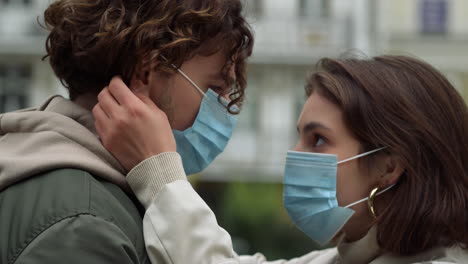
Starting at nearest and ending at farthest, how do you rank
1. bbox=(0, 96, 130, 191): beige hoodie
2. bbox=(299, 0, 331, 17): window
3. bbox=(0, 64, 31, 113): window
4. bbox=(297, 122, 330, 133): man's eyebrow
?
bbox=(0, 96, 130, 191): beige hoodie, bbox=(297, 122, 330, 133): man's eyebrow, bbox=(0, 64, 31, 113): window, bbox=(299, 0, 331, 17): window

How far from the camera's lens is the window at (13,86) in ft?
64.1

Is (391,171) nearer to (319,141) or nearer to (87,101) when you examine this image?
(319,141)

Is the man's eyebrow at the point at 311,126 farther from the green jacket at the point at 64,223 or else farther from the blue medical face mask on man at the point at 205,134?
the green jacket at the point at 64,223

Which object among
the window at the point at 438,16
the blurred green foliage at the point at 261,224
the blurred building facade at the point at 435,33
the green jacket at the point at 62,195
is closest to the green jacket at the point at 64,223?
the green jacket at the point at 62,195

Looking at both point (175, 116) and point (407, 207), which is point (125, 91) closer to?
point (175, 116)

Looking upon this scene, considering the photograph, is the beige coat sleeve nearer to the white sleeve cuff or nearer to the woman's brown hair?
the white sleeve cuff

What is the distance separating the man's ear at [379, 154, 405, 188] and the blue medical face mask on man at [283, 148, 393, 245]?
0.19 feet

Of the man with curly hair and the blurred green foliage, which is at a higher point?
the man with curly hair

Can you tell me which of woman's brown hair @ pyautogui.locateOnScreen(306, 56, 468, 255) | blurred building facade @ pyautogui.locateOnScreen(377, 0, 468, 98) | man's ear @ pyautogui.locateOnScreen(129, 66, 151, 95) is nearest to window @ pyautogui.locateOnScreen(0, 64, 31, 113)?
blurred building facade @ pyautogui.locateOnScreen(377, 0, 468, 98)

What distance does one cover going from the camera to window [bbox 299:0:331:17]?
67.7ft

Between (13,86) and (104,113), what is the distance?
17984mm

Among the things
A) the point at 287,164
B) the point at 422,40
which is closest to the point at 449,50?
the point at 422,40

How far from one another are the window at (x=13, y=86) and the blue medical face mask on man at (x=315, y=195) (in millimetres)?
16781

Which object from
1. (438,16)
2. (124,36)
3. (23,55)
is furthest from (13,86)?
A: (124,36)
